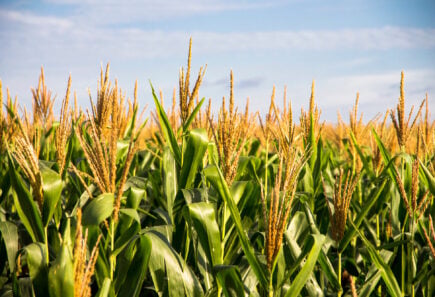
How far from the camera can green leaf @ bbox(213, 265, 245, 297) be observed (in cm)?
251

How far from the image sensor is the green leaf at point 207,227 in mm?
2680

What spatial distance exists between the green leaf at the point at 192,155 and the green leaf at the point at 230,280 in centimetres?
76

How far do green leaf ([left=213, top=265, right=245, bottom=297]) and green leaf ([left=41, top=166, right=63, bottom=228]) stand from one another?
1003 mm

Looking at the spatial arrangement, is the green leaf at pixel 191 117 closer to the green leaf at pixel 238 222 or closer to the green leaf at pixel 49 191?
the green leaf at pixel 238 222

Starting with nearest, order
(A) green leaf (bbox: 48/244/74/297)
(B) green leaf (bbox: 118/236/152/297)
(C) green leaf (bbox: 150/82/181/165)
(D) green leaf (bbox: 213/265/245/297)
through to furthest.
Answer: (A) green leaf (bbox: 48/244/74/297)
(D) green leaf (bbox: 213/265/245/297)
(B) green leaf (bbox: 118/236/152/297)
(C) green leaf (bbox: 150/82/181/165)

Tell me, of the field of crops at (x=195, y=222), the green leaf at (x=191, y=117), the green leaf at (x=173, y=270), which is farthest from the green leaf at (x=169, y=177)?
the green leaf at (x=173, y=270)

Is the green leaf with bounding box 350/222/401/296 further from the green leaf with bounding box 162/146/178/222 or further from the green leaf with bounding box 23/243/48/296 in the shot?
the green leaf with bounding box 23/243/48/296

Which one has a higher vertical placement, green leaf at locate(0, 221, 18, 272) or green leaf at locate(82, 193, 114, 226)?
green leaf at locate(82, 193, 114, 226)

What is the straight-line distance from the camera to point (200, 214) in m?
2.68

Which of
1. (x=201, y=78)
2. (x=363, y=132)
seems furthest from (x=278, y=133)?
(x=363, y=132)

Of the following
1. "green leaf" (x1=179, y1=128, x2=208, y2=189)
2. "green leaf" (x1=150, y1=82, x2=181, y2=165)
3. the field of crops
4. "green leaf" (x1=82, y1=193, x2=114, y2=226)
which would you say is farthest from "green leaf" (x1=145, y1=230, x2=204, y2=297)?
"green leaf" (x1=150, y1=82, x2=181, y2=165)

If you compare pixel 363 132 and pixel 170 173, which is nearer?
pixel 170 173

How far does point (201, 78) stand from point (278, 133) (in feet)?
2.16

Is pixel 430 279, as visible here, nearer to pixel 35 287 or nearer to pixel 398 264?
pixel 398 264
